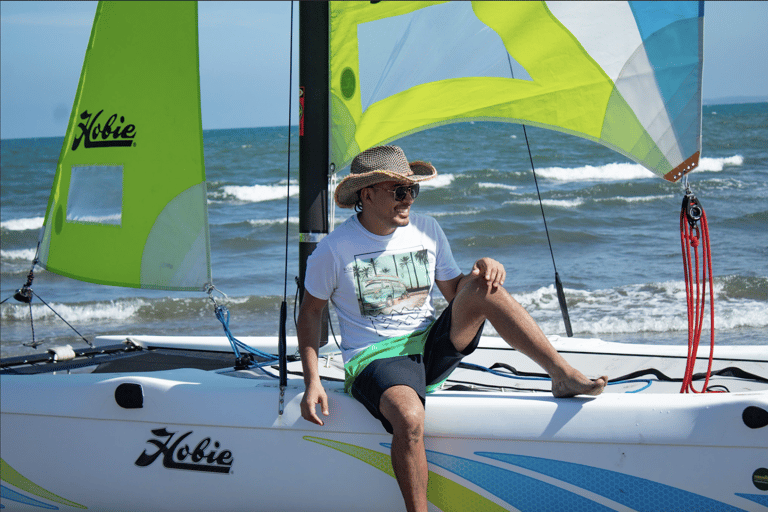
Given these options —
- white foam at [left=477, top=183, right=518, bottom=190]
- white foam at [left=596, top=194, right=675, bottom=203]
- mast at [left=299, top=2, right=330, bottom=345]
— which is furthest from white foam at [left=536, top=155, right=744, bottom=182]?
mast at [left=299, top=2, right=330, bottom=345]

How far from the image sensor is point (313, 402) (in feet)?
7.09

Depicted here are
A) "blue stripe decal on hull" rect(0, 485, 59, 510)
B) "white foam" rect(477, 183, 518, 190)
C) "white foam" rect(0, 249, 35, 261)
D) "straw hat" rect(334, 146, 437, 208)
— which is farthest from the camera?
→ "white foam" rect(477, 183, 518, 190)

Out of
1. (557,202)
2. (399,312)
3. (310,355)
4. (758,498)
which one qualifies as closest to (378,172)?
(399,312)

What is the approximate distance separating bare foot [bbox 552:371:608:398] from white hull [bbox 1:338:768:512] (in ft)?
0.12

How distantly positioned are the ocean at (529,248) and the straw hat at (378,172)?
60.8 inches

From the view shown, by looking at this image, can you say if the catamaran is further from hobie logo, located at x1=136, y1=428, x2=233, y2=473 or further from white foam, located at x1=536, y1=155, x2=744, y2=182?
white foam, located at x1=536, y1=155, x2=744, y2=182

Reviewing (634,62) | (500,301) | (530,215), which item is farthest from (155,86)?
(530,215)

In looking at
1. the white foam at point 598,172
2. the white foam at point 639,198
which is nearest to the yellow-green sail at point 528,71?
the white foam at point 639,198

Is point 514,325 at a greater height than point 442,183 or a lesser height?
lesser

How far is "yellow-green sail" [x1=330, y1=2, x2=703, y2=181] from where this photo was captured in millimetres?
2324

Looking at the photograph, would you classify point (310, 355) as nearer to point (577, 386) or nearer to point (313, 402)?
point (313, 402)

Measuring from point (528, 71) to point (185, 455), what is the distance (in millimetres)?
1722

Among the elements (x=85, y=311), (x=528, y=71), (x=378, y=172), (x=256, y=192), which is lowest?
(x=85, y=311)

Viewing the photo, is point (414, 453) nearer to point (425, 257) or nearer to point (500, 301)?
point (500, 301)
